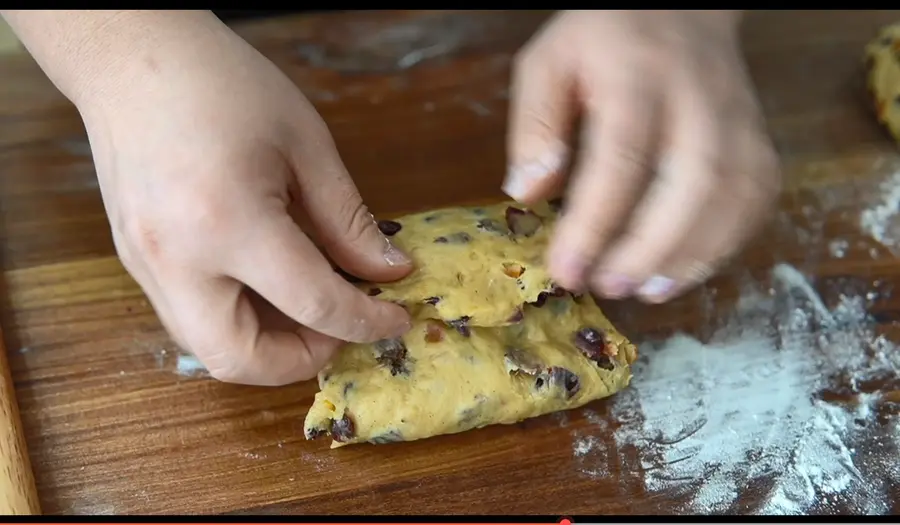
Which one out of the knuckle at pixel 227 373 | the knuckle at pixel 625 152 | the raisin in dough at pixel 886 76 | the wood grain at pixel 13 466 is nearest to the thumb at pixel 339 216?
the knuckle at pixel 227 373

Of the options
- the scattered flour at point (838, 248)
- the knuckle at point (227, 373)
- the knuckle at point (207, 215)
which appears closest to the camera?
the knuckle at point (207, 215)

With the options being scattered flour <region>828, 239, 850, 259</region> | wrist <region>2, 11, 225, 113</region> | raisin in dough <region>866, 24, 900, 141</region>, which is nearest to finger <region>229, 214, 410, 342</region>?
wrist <region>2, 11, 225, 113</region>

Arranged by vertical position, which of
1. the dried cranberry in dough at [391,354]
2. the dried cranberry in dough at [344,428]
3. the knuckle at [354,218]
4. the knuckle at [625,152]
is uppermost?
the knuckle at [625,152]

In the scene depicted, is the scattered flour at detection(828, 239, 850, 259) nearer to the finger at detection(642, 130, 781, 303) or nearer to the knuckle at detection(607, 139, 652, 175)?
the finger at detection(642, 130, 781, 303)

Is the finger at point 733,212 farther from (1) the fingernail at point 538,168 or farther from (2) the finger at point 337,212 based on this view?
(2) the finger at point 337,212

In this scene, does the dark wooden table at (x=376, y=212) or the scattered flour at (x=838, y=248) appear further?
the scattered flour at (x=838, y=248)

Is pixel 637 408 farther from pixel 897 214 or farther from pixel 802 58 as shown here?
pixel 802 58

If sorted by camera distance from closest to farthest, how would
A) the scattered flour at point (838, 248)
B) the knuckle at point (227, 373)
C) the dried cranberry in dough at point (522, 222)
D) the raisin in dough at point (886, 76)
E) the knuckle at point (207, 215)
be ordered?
the knuckle at point (207, 215) < the knuckle at point (227, 373) < the dried cranberry in dough at point (522, 222) < the scattered flour at point (838, 248) < the raisin in dough at point (886, 76)
